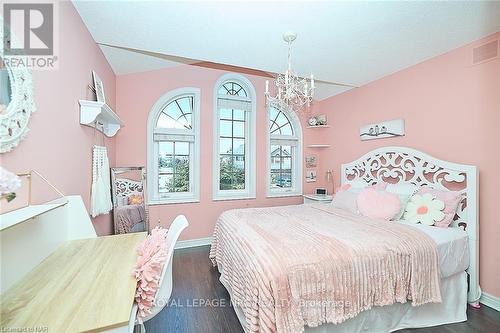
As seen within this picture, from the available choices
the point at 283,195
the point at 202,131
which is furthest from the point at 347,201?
the point at 202,131

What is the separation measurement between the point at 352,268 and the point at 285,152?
302cm

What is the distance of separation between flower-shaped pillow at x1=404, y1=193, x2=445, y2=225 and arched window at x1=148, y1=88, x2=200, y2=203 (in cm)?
290

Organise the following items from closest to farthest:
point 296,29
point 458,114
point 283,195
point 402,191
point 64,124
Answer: point 64,124 → point 296,29 → point 458,114 → point 402,191 → point 283,195

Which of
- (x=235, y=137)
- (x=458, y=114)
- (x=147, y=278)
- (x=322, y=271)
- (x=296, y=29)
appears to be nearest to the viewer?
(x=147, y=278)

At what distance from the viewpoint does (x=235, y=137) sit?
4.11m

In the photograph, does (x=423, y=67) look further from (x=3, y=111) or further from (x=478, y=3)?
(x=3, y=111)

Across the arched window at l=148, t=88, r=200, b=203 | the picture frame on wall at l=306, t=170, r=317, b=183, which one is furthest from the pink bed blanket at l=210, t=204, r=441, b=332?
the picture frame on wall at l=306, t=170, r=317, b=183

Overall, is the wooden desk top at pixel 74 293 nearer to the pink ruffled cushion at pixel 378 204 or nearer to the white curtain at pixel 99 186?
the white curtain at pixel 99 186

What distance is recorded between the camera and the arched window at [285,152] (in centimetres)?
433

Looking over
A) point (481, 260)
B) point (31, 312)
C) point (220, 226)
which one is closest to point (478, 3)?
point (481, 260)

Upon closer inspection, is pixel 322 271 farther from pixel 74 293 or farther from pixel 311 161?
pixel 311 161

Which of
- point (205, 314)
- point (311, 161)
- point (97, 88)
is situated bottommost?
point (205, 314)

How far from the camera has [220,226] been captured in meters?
2.60

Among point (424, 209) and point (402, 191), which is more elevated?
point (402, 191)
